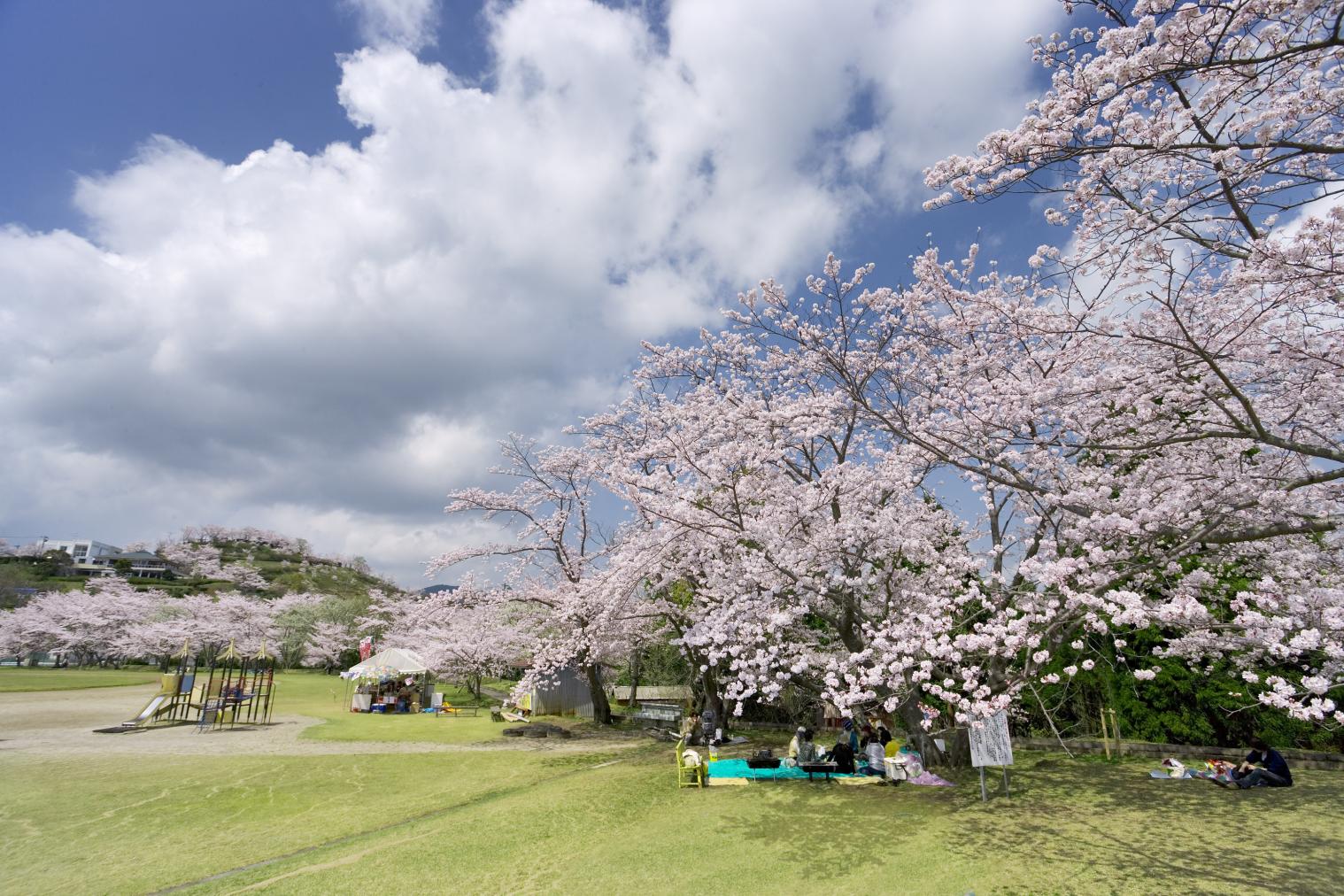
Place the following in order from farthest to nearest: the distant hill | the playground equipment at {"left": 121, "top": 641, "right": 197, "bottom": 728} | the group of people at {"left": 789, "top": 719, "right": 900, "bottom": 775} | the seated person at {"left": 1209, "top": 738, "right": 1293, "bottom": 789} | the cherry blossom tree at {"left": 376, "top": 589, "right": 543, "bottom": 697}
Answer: the distant hill, the cherry blossom tree at {"left": 376, "top": 589, "right": 543, "bottom": 697}, the playground equipment at {"left": 121, "top": 641, "right": 197, "bottom": 728}, the group of people at {"left": 789, "top": 719, "right": 900, "bottom": 775}, the seated person at {"left": 1209, "top": 738, "right": 1293, "bottom": 789}

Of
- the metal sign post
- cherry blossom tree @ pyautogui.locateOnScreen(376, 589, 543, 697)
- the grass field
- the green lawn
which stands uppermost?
cherry blossom tree @ pyautogui.locateOnScreen(376, 589, 543, 697)

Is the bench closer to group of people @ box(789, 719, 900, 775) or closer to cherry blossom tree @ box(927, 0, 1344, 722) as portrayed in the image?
group of people @ box(789, 719, 900, 775)

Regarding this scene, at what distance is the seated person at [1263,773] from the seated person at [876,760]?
15.3 feet

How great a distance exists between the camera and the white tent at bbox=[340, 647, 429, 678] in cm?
2144

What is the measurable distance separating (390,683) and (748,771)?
20592mm

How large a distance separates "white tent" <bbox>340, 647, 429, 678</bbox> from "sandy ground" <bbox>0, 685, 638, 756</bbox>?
2.09m

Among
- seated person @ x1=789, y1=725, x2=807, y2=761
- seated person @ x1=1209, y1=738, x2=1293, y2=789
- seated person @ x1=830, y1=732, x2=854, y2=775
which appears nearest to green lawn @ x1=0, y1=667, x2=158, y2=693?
seated person @ x1=789, y1=725, x2=807, y2=761

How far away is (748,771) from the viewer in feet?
34.1

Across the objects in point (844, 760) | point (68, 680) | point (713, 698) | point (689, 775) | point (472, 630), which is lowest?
point (68, 680)

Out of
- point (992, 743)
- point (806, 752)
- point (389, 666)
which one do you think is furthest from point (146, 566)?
point (992, 743)

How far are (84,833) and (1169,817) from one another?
1337 cm

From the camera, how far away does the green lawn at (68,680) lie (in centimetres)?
2850

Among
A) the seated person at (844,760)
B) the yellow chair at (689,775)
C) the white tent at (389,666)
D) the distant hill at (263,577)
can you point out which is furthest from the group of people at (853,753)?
the distant hill at (263,577)

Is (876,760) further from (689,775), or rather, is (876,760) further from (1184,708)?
(1184,708)
